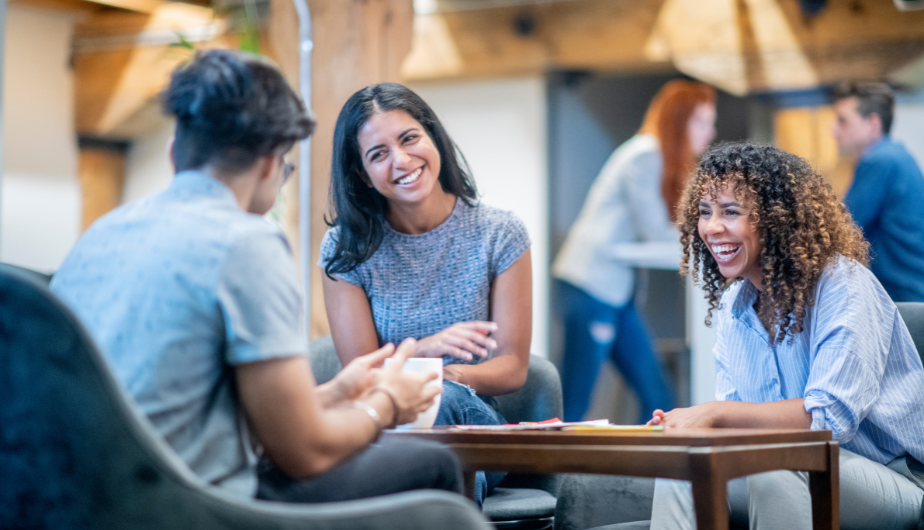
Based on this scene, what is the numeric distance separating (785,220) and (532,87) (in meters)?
3.58

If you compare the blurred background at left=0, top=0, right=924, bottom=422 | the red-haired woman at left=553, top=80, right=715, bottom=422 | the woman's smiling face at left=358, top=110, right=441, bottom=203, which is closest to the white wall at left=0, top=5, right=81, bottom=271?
the blurred background at left=0, top=0, right=924, bottom=422

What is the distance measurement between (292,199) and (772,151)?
2304 mm

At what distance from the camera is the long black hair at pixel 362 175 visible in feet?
6.63

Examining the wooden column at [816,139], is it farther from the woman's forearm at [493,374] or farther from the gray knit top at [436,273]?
the woman's forearm at [493,374]

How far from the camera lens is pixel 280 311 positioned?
1.00 metres

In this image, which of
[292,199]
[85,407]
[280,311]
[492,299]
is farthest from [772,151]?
[292,199]

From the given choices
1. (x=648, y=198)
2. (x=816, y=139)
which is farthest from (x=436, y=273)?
(x=816, y=139)

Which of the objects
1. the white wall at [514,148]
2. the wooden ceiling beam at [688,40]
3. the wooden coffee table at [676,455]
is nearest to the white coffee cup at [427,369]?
the wooden coffee table at [676,455]

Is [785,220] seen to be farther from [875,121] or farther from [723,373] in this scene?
[875,121]

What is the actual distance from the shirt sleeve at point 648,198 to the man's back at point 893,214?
1.21 meters

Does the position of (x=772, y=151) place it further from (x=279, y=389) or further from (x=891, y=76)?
(x=891, y=76)

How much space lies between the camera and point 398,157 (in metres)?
1.98

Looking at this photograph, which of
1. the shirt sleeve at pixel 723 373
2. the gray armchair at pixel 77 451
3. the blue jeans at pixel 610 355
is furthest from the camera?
the blue jeans at pixel 610 355

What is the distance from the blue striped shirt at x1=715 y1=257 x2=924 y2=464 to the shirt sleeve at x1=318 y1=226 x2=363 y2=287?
0.78 m
